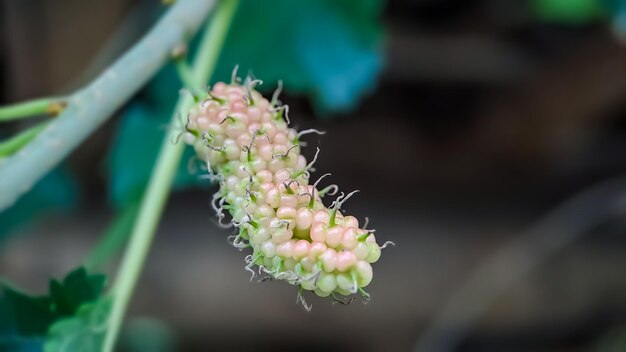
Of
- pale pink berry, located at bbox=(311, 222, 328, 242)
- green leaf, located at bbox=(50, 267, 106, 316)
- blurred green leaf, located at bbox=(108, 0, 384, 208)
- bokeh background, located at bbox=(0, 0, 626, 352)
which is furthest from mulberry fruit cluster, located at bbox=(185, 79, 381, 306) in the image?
bokeh background, located at bbox=(0, 0, 626, 352)

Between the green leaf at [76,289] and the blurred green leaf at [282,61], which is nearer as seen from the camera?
the green leaf at [76,289]

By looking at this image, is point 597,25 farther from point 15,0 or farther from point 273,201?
point 273,201

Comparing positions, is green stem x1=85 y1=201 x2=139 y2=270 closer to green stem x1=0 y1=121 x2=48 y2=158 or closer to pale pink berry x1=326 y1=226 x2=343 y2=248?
green stem x1=0 y1=121 x2=48 y2=158

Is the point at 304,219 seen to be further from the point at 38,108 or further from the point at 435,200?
the point at 435,200

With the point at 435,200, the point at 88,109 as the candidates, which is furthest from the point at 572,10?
the point at 88,109

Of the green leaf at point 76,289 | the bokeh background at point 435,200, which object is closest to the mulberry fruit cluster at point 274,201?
the green leaf at point 76,289

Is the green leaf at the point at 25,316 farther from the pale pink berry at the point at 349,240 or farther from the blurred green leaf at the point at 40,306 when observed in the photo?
the pale pink berry at the point at 349,240

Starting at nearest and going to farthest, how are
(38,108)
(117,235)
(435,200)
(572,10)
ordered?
(38,108)
(117,235)
(572,10)
(435,200)
